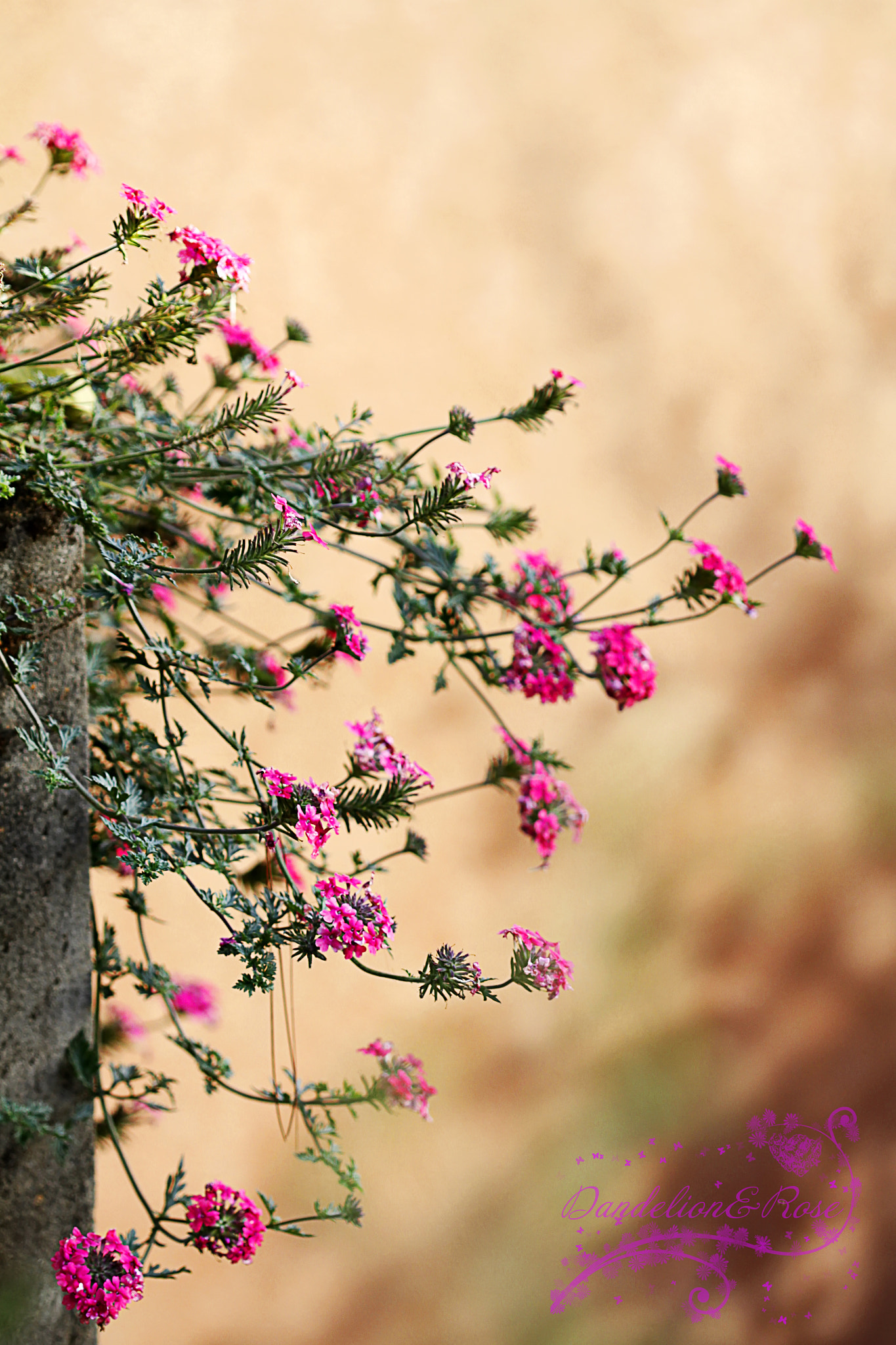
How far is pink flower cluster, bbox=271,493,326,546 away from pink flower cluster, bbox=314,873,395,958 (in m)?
0.22

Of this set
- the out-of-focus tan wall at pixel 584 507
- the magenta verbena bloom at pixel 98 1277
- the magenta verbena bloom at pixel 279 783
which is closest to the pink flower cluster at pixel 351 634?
the magenta verbena bloom at pixel 279 783

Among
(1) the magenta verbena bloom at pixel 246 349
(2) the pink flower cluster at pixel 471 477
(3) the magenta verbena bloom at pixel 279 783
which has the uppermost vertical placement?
(1) the magenta verbena bloom at pixel 246 349

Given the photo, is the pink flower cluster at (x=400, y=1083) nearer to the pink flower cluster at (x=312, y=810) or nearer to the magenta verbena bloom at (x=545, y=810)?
the magenta verbena bloom at (x=545, y=810)

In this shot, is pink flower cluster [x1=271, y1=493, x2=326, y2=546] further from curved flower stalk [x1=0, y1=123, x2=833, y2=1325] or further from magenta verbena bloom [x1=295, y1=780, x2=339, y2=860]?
magenta verbena bloom [x1=295, y1=780, x2=339, y2=860]

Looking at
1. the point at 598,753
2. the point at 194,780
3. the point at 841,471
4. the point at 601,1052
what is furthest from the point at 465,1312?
the point at 841,471

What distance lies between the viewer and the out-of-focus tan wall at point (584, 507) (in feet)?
5.78

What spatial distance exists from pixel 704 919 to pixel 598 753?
350mm

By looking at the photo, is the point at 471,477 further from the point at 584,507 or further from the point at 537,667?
the point at 584,507

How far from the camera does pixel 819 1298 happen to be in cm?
184

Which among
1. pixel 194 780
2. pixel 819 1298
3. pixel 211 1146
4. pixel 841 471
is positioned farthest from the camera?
pixel 841 471

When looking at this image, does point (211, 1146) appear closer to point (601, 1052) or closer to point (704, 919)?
point (601, 1052)

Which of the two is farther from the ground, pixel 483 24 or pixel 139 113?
pixel 483 24

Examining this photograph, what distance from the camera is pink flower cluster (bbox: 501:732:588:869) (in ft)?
3.23

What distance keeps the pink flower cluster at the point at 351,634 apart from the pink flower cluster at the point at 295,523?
0.20 feet
